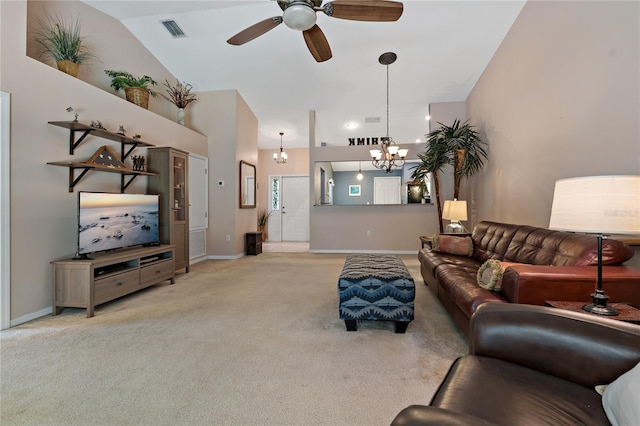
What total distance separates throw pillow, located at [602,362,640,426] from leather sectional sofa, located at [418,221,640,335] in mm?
909

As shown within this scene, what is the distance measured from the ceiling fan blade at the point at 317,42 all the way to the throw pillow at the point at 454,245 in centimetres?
260

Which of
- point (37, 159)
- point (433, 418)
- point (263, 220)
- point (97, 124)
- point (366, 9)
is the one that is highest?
A: point (366, 9)

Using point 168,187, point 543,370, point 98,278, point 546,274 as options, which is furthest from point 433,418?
point 168,187

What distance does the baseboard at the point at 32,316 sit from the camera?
8.13ft

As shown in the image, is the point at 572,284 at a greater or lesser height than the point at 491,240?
lesser

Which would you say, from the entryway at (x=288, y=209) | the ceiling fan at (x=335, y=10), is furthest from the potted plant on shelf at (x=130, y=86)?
the entryway at (x=288, y=209)

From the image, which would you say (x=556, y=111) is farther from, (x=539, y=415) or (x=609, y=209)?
(x=539, y=415)

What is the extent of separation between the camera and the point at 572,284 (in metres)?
1.66

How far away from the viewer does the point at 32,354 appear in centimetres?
200

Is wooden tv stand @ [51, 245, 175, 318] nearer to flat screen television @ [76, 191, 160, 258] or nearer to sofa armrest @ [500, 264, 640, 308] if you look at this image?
flat screen television @ [76, 191, 160, 258]

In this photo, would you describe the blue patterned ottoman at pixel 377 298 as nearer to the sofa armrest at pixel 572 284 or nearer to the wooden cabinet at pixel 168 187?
the sofa armrest at pixel 572 284

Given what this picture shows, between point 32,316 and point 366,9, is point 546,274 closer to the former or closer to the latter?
point 366,9

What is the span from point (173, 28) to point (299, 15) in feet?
10.3

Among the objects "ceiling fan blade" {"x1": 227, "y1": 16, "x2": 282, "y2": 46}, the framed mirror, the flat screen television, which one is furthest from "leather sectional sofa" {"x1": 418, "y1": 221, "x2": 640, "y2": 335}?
the framed mirror
